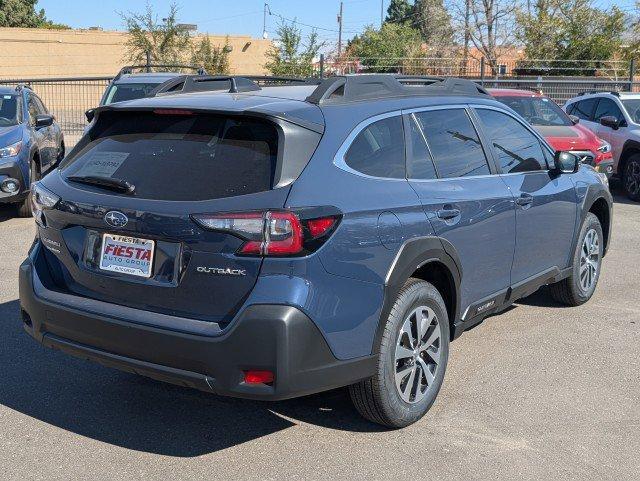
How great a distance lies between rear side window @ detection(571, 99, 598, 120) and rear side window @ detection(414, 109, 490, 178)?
11.0 m

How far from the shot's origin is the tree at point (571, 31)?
112ft

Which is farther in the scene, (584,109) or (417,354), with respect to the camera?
(584,109)

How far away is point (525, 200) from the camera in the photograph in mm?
5812

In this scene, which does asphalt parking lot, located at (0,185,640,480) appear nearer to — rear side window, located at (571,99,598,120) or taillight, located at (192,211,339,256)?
taillight, located at (192,211,339,256)

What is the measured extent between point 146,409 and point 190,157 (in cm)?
157

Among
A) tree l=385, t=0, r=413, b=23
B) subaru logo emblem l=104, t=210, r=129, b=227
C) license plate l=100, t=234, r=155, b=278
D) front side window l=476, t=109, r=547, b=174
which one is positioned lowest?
license plate l=100, t=234, r=155, b=278

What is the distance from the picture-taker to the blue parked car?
10.6 meters

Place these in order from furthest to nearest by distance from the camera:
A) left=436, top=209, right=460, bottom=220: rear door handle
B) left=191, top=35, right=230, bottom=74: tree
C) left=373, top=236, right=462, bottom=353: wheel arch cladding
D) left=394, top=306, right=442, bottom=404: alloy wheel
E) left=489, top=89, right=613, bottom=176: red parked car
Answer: left=191, top=35, right=230, bottom=74: tree, left=489, top=89, right=613, bottom=176: red parked car, left=436, top=209, right=460, bottom=220: rear door handle, left=394, top=306, right=442, bottom=404: alloy wheel, left=373, top=236, right=462, bottom=353: wheel arch cladding

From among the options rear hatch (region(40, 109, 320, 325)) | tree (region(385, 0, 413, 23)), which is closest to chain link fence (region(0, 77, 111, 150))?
rear hatch (region(40, 109, 320, 325))

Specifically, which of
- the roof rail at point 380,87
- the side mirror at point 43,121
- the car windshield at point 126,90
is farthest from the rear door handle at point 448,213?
the car windshield at point 126,90

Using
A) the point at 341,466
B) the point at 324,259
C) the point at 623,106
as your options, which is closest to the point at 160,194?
the point at 324,259

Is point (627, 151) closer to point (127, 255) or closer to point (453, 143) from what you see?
point (453, 143)

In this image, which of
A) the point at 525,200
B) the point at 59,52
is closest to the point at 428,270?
the point at 525,200

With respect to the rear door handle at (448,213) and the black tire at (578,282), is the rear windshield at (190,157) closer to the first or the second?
the rear door handle at (448,213)
